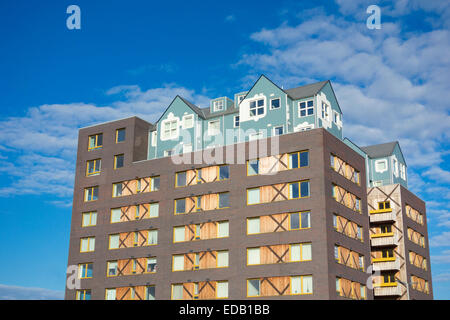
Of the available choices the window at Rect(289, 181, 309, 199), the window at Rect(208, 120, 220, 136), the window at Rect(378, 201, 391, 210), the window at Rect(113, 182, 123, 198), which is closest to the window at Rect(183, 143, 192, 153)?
the window at Rect(208, 120, 220, 136)

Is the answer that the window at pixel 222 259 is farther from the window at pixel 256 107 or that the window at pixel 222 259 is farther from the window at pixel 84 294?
the window at pixel 84 294

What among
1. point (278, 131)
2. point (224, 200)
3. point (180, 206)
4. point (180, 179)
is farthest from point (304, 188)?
point (180, 179)

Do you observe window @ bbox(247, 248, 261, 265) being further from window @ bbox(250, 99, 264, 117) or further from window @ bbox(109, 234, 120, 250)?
window @ bbox(109, 234, 120, 250)

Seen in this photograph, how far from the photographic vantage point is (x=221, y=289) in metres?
63.8

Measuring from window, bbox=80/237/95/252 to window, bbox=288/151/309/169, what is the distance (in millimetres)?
29685

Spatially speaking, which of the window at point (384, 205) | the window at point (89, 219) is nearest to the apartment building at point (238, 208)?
the window at point (89, 219)

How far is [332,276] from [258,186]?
13.0 m

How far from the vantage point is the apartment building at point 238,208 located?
61.1 metres

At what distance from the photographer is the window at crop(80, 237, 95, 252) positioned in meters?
75.2

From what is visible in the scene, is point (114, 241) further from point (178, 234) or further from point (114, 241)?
point (178, 234)

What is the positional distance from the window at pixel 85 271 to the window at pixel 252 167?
25.4 m

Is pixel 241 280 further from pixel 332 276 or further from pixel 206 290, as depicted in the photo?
pixel 332 276

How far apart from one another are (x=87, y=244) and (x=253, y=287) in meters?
25.8
